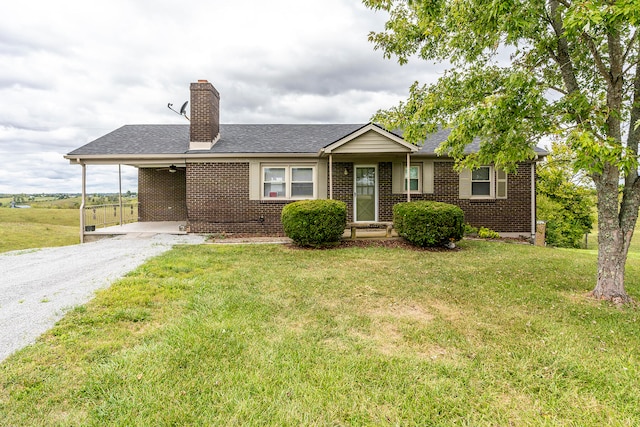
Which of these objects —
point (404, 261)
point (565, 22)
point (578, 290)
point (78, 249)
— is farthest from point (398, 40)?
point (78, 249)

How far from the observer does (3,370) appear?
260cm

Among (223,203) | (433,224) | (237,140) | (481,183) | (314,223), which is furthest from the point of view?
(237,140)

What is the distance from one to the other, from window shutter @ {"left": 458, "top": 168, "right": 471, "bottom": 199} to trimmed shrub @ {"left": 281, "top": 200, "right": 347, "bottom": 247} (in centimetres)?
524

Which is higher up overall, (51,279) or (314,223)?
(314,223)

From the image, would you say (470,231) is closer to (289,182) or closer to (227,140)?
(289,182)

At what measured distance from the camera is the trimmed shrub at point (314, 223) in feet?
28.4

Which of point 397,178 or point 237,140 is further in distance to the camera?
point 237,140

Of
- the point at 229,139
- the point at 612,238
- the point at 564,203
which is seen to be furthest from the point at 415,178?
the point at 564,203

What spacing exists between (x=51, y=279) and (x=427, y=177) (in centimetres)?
1077

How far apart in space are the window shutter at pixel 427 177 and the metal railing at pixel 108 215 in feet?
40.6

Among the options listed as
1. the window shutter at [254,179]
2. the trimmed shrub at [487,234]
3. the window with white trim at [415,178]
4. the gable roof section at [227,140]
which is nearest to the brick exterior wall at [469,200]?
the window with white trim at [415,178]

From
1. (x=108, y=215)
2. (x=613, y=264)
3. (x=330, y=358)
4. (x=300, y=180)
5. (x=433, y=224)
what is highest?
(x=300, y=180)

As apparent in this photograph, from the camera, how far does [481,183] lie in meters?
11.4

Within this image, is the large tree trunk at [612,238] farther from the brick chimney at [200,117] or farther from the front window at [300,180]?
the brick chimney at [200,117]
